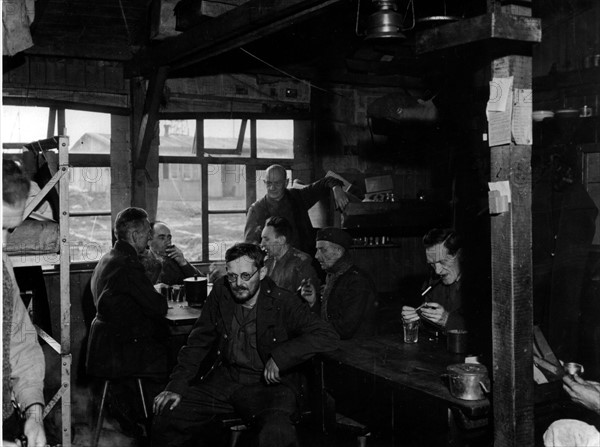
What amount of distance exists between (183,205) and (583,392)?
5.71 metres

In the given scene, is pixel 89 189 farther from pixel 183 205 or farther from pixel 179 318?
pixel 179 318

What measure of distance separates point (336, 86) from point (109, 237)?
3.62 meters

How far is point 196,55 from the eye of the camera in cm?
609

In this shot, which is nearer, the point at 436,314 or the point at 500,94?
the point at 500,94

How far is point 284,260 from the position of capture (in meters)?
6.49

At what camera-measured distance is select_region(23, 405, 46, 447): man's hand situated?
2956mm

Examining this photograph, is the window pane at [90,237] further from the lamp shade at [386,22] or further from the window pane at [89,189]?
the lamp shade at [386,22]

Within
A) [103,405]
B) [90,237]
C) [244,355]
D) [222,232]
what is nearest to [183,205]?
[222,232]

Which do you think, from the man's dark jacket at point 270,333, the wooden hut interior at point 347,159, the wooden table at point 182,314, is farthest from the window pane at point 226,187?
the man's dark jacket at point 270,333

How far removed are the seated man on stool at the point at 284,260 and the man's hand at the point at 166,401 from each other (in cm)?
220

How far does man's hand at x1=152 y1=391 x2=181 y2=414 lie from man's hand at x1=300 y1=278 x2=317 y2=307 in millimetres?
2011

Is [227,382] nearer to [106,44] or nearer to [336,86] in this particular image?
[106,44]

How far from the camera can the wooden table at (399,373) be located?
348 centimetres

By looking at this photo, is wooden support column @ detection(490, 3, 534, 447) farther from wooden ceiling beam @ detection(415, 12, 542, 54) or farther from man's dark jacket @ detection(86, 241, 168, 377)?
man's dark jacket @ detection(86, 241, 168, 377)
